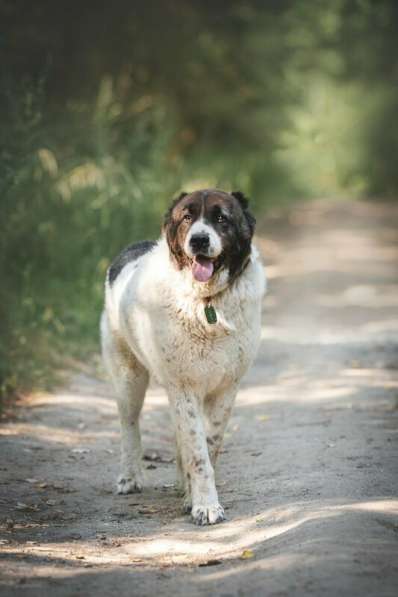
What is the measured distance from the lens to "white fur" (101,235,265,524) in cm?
560

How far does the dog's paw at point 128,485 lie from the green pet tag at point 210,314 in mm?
1546

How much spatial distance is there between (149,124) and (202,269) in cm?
1407

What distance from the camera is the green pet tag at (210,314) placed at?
5.59 metres

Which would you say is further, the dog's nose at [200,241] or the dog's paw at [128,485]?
the dog's paw at [128,485]

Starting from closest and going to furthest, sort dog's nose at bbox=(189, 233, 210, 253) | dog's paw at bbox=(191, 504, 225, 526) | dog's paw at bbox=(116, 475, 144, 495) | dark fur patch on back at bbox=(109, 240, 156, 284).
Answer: dog's nose at bbox=(189, 233, 210, 253) < dog's paw at bbox=(191, 504, 225, 526) < dog's paw at bbox=(116, 475, 144, 495) < dark fur patch on back at bbox=(109, 240, 156, 284)

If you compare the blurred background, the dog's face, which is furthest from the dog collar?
the blurred background

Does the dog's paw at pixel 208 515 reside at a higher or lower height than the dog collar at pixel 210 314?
lower

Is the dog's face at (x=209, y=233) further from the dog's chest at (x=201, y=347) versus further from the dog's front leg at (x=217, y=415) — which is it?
the dog's front leg at (x=217, y=415)

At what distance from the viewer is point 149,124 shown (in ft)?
62.5

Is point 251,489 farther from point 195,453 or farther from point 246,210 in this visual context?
point 246,210

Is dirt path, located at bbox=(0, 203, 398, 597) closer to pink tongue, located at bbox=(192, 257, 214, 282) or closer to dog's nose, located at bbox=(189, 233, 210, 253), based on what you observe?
pink tongue, located at bbox=(192, 257, 214, 282)

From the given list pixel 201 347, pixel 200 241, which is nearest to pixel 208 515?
pixel 201 347

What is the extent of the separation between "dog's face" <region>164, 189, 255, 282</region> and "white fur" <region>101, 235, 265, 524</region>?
11 centimetres

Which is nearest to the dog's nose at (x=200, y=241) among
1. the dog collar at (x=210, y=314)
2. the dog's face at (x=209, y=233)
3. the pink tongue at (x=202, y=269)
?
the dog's face at (x=209, y=233)
